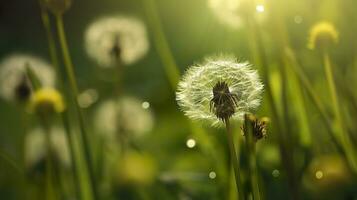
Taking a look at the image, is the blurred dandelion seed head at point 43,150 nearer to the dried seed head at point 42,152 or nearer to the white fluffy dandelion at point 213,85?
the dried seed head at point 42,152

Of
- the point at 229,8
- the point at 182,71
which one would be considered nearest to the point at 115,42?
the point at 229,8

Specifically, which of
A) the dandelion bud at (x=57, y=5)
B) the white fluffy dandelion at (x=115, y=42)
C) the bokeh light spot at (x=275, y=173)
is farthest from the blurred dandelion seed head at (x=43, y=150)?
the dandelion bud at (x=57, y=5)

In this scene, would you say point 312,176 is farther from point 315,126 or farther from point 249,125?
point 249,125

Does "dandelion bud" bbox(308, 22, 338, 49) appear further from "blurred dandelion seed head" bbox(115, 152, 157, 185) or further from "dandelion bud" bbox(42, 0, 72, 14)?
"dandelion bud" bbox(42, 0, 72, 14)

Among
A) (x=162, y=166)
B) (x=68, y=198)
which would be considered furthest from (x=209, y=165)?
(x=68, y=198)

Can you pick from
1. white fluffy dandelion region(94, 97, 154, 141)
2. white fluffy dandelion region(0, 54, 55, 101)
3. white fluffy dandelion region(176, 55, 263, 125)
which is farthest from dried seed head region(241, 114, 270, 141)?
white fluffy dandelion region(0, 54, 55, 101)
